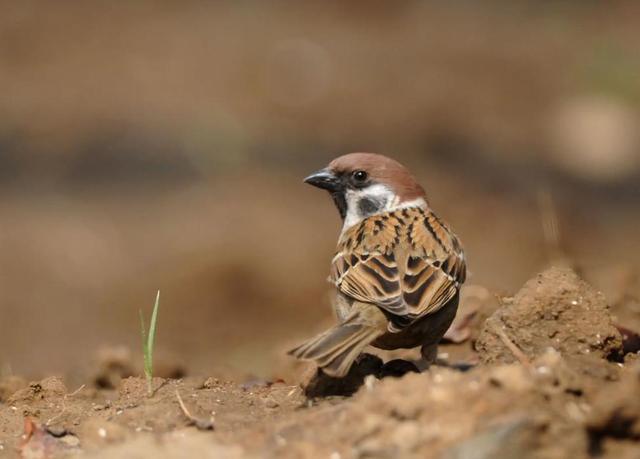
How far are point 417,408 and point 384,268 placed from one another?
1.83 meters

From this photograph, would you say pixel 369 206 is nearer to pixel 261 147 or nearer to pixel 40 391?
pixel 40 391

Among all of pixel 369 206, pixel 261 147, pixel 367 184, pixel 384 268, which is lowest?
pixel 261 147

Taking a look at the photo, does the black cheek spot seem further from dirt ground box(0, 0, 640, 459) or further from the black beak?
dirt ground box(0, 0, 640, 459)

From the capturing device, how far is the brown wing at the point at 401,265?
591 cm

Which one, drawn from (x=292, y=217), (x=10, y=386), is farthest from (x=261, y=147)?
(x=10, y=386)

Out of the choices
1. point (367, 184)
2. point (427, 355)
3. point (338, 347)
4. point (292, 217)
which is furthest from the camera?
point (292, 217)

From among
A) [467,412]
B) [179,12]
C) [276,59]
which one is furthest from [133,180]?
[467,412]

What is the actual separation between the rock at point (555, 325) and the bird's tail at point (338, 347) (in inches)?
19.9

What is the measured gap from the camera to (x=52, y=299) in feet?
43.4

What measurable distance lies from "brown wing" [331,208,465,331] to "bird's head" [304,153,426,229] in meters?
0.18

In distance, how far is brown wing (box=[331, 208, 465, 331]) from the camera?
5.91 metres

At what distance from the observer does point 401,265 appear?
6238 mm

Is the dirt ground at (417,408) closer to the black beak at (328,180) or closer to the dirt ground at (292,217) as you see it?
the dirt ground at (292,217)

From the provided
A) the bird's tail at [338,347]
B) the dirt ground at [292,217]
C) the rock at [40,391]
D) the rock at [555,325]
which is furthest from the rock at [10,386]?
the rock at [555,325]
